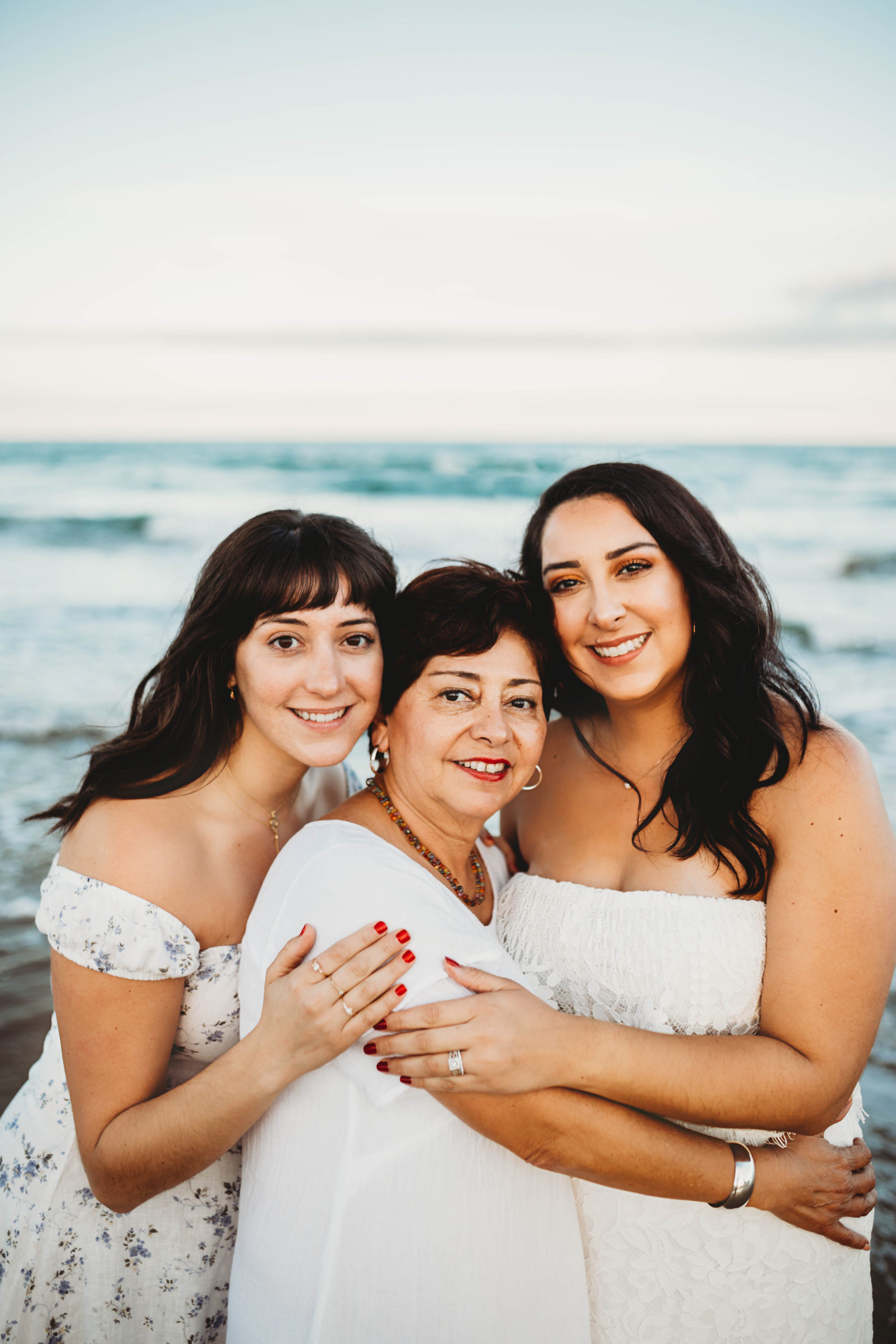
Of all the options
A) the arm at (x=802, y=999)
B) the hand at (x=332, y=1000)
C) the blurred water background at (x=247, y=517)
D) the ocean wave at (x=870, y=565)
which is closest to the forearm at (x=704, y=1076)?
the arm at (x=802, y=999)

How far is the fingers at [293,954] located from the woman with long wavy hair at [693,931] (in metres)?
0.28

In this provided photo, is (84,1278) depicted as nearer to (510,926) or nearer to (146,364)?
(510,926)

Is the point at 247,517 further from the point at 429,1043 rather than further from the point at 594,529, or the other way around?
the point at 429,1043

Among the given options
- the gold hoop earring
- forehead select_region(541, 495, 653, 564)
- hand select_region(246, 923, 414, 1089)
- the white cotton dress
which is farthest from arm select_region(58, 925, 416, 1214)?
forehead select_region(541, 495, 653, 564)

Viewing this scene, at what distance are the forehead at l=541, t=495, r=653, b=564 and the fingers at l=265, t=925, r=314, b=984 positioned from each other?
1442 millimetres

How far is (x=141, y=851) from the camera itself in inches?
95.1

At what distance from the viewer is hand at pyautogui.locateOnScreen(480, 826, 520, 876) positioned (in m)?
3.22

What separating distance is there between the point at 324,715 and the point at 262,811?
49 cm

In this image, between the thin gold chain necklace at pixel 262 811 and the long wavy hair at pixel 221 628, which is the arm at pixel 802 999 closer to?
the thin gold chain necklace at pixel 262 811

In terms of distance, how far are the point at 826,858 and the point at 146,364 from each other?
70.0 ft

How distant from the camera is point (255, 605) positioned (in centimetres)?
263

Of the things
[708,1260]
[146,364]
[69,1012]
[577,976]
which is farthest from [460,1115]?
[146,364]

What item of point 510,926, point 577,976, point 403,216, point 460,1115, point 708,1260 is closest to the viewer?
point 460,1115

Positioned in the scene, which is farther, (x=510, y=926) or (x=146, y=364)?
(x=146, y=364)
